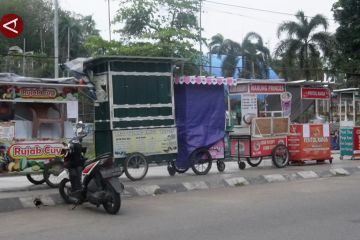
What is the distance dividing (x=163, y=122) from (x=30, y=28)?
159 ft

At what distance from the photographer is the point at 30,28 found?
57.8m

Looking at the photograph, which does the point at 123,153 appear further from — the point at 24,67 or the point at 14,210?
the point at 24,67

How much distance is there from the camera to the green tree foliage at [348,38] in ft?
107

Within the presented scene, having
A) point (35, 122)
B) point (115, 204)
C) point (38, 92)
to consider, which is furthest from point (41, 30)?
point (115, 204)

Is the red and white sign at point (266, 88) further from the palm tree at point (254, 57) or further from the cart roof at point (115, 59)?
the palm tree at point (254, 57)

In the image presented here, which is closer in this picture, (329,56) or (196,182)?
(196,182)

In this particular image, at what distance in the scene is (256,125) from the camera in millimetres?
15234

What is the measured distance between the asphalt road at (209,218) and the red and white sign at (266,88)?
4.95 meters

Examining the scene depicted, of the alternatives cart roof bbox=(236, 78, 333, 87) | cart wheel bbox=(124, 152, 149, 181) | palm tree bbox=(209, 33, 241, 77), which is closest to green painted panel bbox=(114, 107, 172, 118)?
cart wheel bbox=(124, 152, 149, 181)

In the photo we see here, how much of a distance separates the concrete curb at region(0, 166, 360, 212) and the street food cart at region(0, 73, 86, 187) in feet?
4.33

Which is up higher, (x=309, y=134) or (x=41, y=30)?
(x=41, y=30)

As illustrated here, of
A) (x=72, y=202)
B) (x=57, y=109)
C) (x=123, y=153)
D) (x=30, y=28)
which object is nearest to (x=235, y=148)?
(x=123, y=153)

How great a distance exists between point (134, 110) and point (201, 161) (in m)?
2.46

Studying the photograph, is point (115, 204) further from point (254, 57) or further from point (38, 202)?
point (254, 57)
